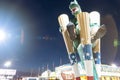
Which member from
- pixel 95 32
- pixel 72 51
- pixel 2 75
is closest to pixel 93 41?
pixel 95 32

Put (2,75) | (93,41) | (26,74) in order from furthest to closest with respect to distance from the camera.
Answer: (26,74) → (2,75) → (93,41)

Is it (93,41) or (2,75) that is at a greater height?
(2,75)

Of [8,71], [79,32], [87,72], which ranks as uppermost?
[8,71]

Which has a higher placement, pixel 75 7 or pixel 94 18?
pixel 75 7

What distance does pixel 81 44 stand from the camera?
441 centimetres

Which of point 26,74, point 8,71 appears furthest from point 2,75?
point 26,74

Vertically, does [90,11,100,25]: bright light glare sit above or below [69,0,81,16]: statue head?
below

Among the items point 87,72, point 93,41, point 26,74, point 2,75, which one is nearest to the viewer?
point 87,72

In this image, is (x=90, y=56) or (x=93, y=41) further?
(x=93, y=41)

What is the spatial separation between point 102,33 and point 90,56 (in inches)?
19.9

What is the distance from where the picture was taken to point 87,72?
4227 millimetres

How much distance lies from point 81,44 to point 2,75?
16231 millimetres

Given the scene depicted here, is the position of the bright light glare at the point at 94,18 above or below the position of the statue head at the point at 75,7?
below

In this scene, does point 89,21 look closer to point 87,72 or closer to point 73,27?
point 73,27
